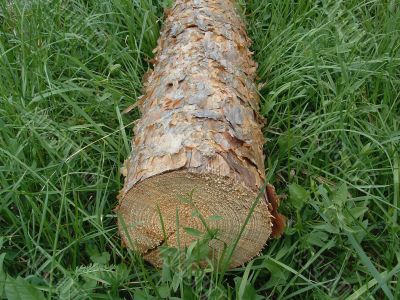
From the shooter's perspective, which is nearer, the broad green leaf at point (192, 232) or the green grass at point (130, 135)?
the broad green leaf at point (192, 232)

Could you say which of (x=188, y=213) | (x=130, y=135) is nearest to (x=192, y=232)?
(x=188, y=213)

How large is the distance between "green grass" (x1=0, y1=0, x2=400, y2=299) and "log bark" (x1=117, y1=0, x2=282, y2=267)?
99 mm

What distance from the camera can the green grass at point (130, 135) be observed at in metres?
1.81

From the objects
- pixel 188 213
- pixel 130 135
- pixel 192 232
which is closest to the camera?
pixel 192 232

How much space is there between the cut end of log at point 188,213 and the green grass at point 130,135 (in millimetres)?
75

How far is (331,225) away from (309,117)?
2.31 ft

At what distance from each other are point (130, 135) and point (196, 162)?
755 millimetres

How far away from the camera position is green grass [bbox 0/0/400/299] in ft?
5.94

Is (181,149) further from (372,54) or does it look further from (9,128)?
(372,54)

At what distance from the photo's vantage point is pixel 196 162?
170cm

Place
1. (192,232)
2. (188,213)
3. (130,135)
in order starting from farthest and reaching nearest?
(130,135)
(188,213)
(192,232)

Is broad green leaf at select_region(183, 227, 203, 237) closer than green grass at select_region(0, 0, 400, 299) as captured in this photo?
Yes

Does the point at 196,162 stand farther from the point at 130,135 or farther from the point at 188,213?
the point at 130,135

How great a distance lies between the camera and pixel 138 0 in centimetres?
304
